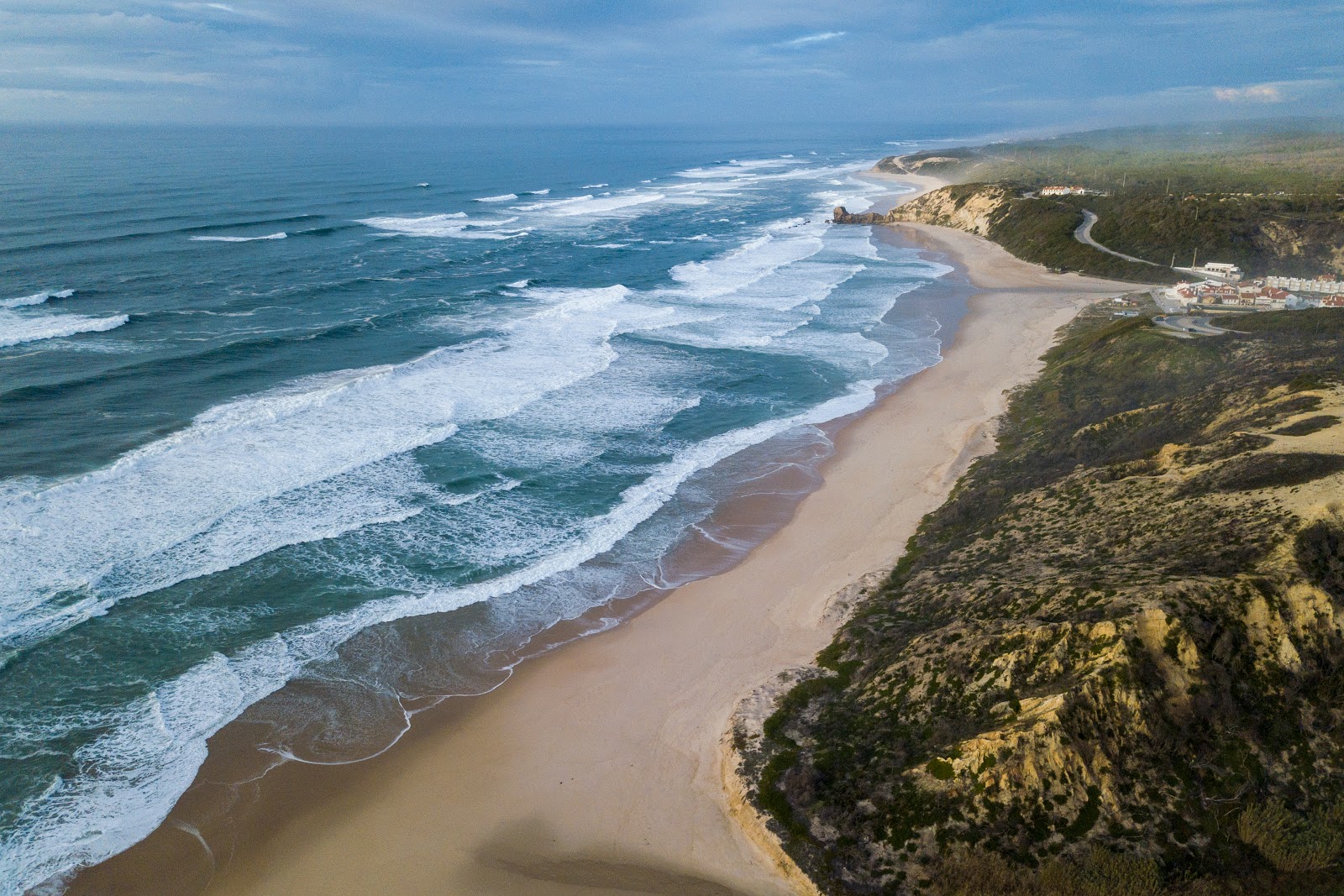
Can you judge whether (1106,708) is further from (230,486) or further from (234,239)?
(234,239)

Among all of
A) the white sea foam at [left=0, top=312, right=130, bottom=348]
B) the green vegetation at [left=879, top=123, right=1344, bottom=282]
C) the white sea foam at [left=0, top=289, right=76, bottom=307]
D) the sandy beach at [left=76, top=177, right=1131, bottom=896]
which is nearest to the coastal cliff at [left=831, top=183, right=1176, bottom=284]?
the green vegetation at [left=879, top=123, right=1344, bottom=282]

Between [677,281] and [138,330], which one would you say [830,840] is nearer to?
[138,330]

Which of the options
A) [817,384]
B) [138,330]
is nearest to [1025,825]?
[817,384]

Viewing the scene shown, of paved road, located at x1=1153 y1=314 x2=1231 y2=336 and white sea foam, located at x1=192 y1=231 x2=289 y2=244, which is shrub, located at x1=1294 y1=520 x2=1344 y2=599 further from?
white sea foam, located at x1=192 y1=231 x2=289 y2=244

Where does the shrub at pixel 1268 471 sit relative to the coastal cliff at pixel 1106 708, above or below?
above

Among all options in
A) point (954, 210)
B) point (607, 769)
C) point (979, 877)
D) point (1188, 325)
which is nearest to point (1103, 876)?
point (979, 877)

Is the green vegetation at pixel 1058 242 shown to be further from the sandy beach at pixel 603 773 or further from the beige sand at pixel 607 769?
the sandy beach at pixel 603 773

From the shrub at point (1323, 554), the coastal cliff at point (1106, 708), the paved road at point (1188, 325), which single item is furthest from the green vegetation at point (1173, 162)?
the shrub at point (1323, 554)
